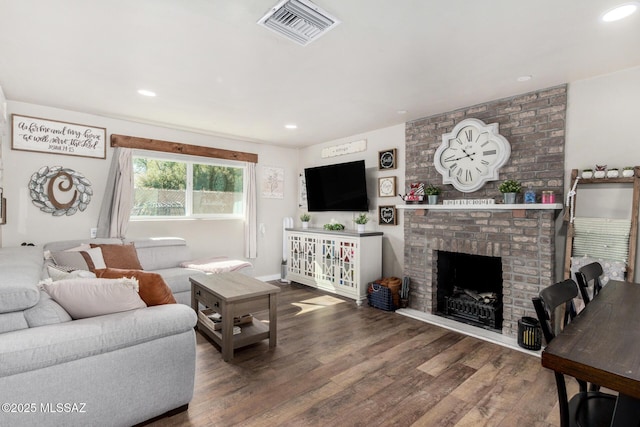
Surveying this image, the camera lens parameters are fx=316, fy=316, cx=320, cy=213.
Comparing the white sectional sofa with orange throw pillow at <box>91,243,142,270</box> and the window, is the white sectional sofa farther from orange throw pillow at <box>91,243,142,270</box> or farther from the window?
the window

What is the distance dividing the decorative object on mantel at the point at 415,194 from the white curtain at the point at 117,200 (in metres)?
3.45

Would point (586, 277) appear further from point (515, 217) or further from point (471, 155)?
point (471, 155)

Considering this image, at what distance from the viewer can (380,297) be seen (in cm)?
389

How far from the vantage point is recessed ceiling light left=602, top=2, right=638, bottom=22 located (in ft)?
5.59

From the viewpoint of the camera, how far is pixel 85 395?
154 cm

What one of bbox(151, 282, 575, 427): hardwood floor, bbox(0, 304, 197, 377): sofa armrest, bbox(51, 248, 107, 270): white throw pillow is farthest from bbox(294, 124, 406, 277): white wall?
bbox(51, 248, 107, 270): white throw pillow

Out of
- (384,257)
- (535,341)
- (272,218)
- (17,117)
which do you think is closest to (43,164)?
(17,117)

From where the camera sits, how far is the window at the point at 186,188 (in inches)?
165

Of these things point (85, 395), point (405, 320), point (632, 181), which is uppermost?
point (632, 181)

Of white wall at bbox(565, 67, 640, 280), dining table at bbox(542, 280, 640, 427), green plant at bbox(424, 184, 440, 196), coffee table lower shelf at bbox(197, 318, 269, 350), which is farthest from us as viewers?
green plant at bbox(424, 184, 440, 196)

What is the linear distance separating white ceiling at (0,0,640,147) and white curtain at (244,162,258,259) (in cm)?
161

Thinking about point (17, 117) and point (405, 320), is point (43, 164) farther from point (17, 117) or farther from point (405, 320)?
point (405, 320)

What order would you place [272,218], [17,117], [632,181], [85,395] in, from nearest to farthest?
[85,395] → [632,181] → [17,117] → [272,218]

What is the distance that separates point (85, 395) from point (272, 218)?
4.01m
